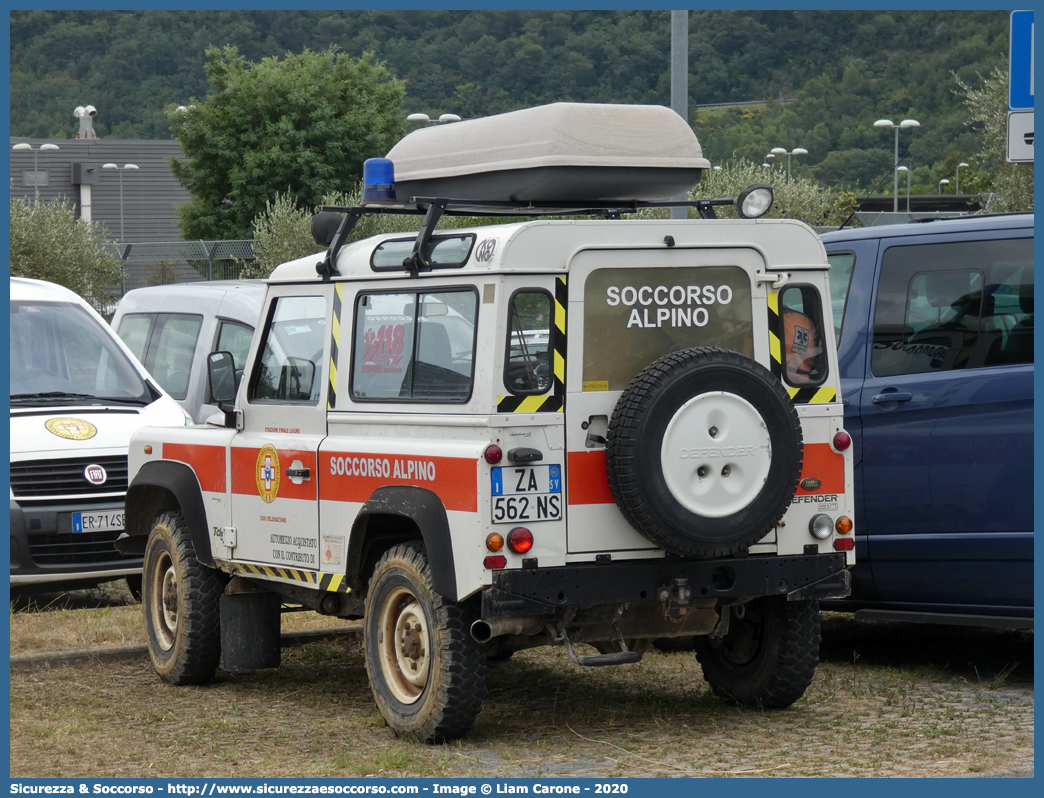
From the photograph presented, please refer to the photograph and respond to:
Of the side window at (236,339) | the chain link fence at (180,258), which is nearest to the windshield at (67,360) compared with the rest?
the side window at (236,339)

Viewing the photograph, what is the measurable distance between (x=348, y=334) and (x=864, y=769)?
2.90 meters

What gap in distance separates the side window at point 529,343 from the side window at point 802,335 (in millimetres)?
1127

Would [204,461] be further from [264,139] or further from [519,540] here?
[264,139]

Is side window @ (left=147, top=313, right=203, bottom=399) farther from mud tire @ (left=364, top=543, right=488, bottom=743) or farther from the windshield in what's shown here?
mud tire @ (left=364, top=543, right=488, bottom=743)

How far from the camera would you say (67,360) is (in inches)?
422

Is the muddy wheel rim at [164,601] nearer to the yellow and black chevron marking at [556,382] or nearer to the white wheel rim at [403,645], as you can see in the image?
the white wheel rim at [403,645]

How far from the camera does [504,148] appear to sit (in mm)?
6797

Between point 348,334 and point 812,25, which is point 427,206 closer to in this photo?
point 348,334

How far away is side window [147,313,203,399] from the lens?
42.2 feet

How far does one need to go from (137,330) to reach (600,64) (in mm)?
40568

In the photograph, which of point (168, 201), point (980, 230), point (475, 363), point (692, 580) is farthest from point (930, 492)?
point (168, 201)

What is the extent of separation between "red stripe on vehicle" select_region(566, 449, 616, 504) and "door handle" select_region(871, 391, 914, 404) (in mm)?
2049

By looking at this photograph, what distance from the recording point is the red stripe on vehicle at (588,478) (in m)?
6.00

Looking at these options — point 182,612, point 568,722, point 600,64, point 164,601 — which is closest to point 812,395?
point 568,722
